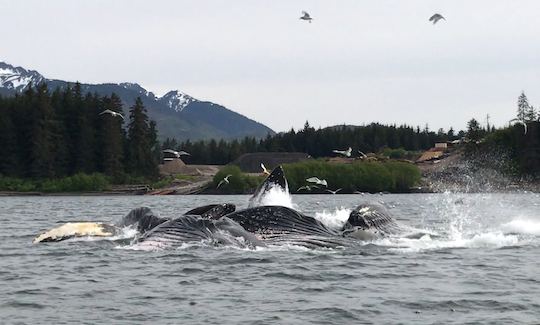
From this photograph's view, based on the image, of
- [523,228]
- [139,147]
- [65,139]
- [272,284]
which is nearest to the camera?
[272,284]

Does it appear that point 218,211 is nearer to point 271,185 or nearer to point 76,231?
point 271,185

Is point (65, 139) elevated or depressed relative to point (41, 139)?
elevated

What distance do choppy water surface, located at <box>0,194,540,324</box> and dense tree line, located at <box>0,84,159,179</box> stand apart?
90590 millimetres

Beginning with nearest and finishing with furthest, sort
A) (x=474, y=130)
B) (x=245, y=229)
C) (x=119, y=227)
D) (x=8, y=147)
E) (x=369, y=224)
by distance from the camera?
(x=245, y=229) < (x=369, y=224) < (x=119, y=227) < (x=8, y=147) < (x=474, y=130)

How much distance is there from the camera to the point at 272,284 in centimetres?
1673

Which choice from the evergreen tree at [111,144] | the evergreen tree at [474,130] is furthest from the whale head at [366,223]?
the evergreen tree at [474,130]

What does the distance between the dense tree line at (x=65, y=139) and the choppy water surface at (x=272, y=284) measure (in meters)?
90.6

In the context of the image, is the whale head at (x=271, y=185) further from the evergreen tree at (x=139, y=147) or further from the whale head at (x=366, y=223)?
the evergreen tree at (x=139, y=147)

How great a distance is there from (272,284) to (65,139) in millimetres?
102810

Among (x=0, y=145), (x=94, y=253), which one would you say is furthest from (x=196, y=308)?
(x=0, y=145)

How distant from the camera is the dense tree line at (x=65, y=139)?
11181cm

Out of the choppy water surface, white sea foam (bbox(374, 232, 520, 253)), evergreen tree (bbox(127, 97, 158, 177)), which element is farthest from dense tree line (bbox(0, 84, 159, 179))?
white sea foam (bbox(374, 232, 520, 253))

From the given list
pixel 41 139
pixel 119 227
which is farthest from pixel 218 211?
pixel 41 139

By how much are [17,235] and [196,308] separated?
56.2ft
